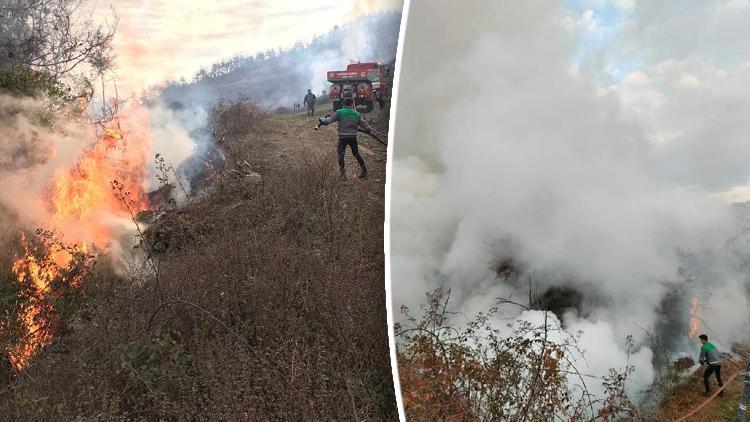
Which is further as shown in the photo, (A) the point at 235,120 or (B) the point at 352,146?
(A) the point at 235,120

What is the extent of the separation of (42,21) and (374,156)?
4416mm

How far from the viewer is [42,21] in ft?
17.5

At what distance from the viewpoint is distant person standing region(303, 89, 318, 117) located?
14.3 ft

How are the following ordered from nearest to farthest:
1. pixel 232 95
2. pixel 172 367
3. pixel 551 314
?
pixel 551 314
pixel 172 367
pixel 232 95

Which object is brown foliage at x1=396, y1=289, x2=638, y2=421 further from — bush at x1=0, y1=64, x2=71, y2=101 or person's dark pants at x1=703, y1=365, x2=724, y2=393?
bush at x1=0, y1=64, x2=71, y2=101

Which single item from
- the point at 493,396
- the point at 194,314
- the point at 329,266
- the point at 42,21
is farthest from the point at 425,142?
the point at 42,21

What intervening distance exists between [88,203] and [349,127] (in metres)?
3.14

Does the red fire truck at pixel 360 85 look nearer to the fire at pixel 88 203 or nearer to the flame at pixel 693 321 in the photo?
the flame at pixel 693 321

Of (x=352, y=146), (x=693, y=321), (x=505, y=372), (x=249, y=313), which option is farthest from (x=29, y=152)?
(x=693, y=321)

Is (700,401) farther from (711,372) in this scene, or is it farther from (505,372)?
(505,372)

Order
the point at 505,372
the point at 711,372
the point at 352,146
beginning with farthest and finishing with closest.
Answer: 1. the point at 352,146
2. the point at 505,372
3. the point at 711,372

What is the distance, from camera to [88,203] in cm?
502

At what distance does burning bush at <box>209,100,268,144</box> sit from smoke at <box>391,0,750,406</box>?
371cm

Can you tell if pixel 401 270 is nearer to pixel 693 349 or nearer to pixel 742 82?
pixel 693 349
